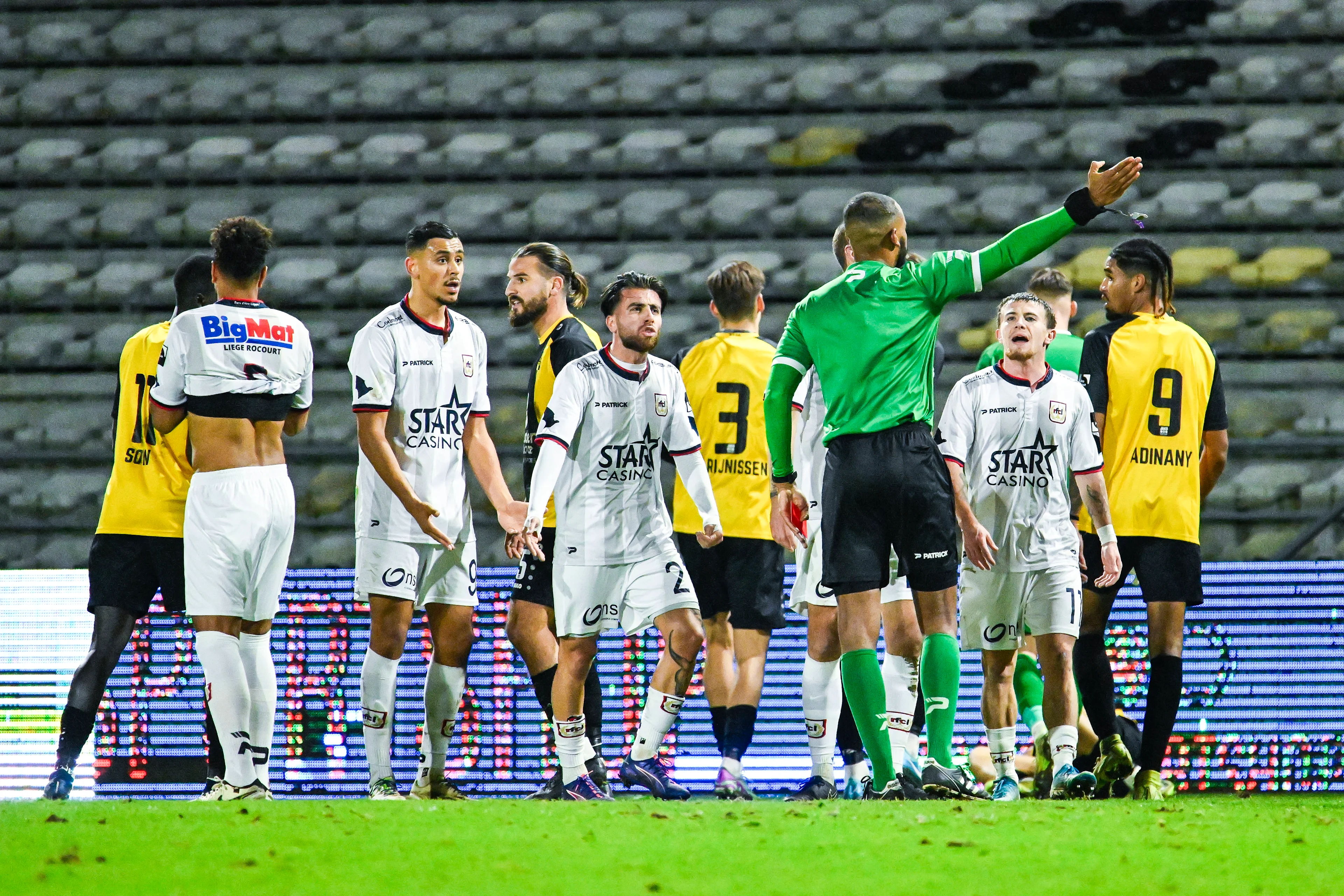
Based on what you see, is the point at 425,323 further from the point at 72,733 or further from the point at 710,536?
the point at 72,733

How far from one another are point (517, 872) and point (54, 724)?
14.4 ft

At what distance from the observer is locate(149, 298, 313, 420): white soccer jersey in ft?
14.7

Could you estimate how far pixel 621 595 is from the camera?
498cm

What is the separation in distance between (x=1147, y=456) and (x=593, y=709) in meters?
2.31

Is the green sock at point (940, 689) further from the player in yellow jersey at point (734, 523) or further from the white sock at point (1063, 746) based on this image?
the player in yellow jersey at point (734, 523)

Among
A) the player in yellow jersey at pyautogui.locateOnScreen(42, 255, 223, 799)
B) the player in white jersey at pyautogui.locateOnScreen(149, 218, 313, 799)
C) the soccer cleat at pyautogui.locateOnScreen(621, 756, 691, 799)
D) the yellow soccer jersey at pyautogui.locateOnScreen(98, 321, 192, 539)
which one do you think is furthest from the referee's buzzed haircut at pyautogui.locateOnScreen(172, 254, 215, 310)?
the soccer cleat at pyautogui.locateOnScreen(621, 756, 691, 799)

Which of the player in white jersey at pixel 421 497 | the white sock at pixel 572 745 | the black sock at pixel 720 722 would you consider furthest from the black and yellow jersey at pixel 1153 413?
the player in white jersey at pixel 421 497

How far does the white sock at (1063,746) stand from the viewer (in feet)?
17.0

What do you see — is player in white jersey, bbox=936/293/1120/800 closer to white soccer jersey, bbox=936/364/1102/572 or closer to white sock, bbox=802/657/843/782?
white soccer jersey, bbox=936/364/1102/572

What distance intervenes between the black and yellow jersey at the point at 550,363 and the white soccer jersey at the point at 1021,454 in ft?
4.56

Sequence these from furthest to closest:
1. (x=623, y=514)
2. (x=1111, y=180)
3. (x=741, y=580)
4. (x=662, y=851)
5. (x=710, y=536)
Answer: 1. (x=741, y=580)
2. (x=623, y=514)
3. (x=710, y=536)
4. (x=1111, y=180)
5. (x=662, y=851)

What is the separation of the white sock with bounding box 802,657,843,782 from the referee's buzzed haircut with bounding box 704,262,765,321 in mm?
1451

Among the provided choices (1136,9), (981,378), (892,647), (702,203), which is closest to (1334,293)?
(1136,9)

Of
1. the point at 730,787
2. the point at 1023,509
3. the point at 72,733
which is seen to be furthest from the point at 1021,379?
the point at 72,733
